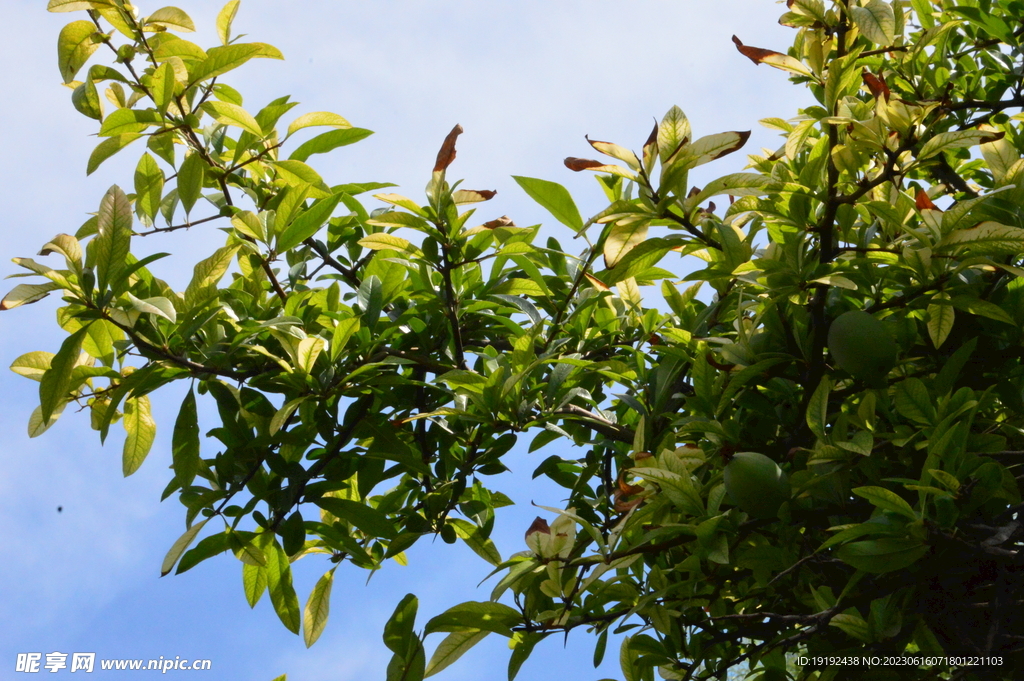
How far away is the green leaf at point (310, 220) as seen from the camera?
4.60 ft

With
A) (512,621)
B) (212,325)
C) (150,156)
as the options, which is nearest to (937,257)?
(512,621)

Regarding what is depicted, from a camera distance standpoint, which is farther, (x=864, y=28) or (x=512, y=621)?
(x=512, y=621)

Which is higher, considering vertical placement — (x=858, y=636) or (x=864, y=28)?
(x=864, y=28)

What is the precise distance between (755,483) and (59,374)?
1.13 meters

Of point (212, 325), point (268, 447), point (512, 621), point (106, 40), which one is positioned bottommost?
point (512, 621)

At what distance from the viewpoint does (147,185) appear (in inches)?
59.8

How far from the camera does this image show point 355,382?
1.37 metres

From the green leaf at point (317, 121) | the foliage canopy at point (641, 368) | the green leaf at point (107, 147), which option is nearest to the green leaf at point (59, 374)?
the foliage canopy at point (641, 368)

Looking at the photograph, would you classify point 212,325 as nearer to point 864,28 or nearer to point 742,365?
point 742,365

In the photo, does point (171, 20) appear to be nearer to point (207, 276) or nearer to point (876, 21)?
point (207, 276)

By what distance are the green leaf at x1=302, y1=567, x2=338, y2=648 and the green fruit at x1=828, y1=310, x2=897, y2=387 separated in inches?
45.0

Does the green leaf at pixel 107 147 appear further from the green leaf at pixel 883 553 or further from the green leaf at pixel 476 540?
the green leaf at pixel 883 553

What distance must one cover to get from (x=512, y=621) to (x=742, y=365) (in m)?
0.58

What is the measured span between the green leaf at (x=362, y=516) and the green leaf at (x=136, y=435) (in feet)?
1.26
